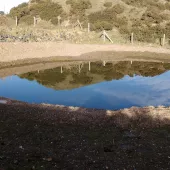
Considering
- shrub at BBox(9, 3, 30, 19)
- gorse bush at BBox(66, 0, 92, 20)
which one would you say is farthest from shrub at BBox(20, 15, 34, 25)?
gorse bush at BBox(66, 0, 92, 20)

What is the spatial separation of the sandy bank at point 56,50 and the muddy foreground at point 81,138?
52.8 feet

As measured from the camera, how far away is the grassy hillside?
161 ft

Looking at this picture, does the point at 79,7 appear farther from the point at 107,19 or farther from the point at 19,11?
the point at 19,11

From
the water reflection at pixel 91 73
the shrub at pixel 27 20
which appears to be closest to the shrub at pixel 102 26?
the shrub at pixel 27 20

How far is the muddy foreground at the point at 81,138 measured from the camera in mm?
10031

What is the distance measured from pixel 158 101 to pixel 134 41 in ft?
90.0

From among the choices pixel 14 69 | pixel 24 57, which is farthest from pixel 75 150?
pixel 24 57

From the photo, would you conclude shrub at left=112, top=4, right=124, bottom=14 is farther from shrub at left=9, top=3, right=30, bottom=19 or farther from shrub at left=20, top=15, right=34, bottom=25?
shrub at left=9, top=3, right=30, bottom=19

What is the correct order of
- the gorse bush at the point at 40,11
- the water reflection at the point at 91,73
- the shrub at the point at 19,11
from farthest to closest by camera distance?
1. the shrub at the point at 19,11
2. the gorse bush at the point at 40,11
3. the water reflection at the point at 91,73

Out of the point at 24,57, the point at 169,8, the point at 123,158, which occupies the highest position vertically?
the point at 169,8

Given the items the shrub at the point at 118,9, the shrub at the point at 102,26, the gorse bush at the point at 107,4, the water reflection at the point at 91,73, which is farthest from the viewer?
the gorse bush at the point at 107,4

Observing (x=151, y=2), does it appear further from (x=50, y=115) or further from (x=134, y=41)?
(x=50, y=115)

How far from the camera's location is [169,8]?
2350 inches

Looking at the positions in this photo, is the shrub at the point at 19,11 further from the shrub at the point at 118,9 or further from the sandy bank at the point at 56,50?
the sandy bank at the point at 56,50
